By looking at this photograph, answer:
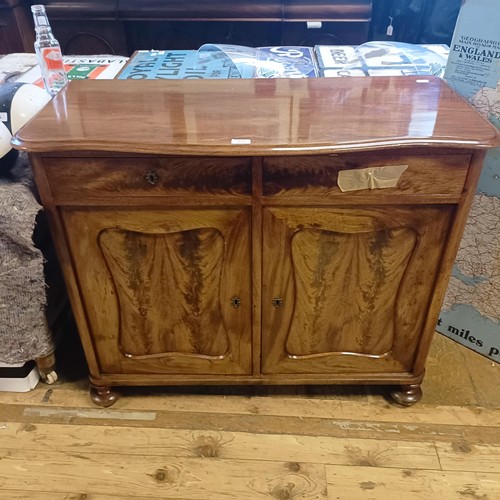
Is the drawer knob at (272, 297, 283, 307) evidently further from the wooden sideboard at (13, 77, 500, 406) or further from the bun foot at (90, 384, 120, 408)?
the bun foot at (90, 384, 120, 408)

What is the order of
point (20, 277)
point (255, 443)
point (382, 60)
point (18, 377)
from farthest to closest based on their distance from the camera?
point (382, 60) < point (18, 377) < point (255, 443) < point (20, 277)

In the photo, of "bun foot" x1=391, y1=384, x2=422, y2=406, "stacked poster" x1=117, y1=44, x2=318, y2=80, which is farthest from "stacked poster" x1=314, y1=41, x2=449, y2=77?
"bun foot" x1=391, y1=384, x2=422, y2=406

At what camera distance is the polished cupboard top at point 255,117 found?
90cm

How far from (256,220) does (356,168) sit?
0.23 meters

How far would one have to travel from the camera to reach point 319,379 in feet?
4.27

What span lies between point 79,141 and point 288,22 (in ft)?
5.96

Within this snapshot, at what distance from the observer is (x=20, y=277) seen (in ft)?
3.72

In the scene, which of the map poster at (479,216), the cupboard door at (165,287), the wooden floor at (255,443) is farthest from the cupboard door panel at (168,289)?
the map poster at (479,216)

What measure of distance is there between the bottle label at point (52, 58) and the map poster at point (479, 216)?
1078 mm

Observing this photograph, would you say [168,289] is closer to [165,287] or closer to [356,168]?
[165,287]

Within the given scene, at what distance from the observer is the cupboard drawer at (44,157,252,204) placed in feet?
3.09

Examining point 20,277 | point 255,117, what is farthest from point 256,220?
point 20,277

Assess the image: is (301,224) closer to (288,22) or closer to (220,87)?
(220,87)

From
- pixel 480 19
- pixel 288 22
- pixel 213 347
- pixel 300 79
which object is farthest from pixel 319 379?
pixel 288 22
